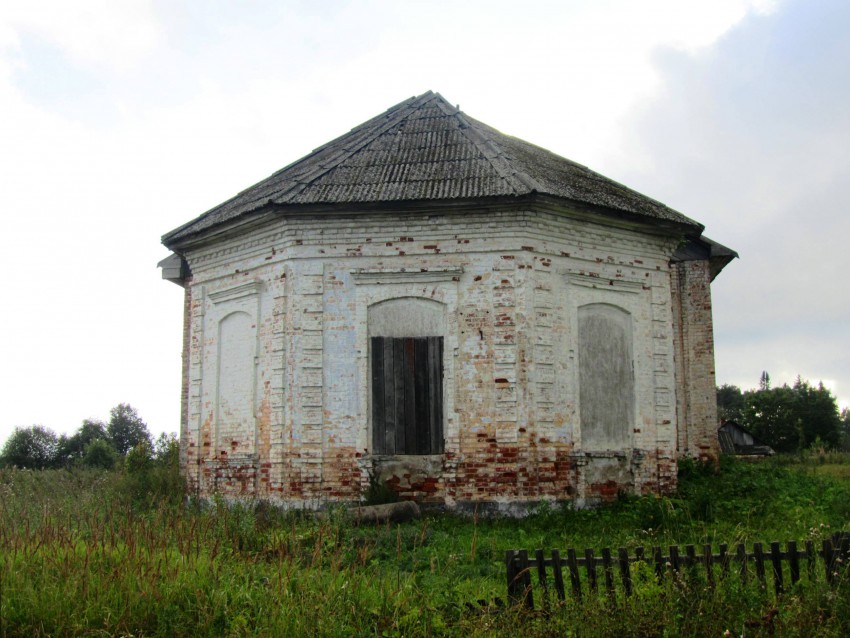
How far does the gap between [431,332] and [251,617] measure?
6.48m

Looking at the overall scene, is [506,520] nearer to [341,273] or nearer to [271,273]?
[341,273]

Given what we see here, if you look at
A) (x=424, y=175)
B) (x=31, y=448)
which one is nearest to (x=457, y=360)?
(x=424, y=175)

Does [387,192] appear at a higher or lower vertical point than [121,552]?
higher

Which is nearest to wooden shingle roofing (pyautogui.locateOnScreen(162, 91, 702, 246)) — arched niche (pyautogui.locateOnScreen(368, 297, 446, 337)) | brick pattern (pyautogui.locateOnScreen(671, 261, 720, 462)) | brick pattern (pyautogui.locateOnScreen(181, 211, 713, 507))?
brick pattern (pyautogui.locateOnScreen(181, 211, 713, 507))

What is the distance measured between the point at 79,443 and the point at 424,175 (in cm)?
3126

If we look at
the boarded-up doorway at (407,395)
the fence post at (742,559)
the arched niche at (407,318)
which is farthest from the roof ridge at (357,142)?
the fence post at (742,559)

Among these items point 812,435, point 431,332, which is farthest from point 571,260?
point 812,435

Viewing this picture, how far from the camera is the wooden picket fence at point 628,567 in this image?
6.40 metres

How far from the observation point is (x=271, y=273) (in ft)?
41.8

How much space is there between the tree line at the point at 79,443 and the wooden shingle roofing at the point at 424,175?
64.7 ft

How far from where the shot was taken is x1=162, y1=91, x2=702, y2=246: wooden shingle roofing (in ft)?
39.7

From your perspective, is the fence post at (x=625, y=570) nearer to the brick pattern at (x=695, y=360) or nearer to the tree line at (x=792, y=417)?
the brick pattern at (x=695, y=360)

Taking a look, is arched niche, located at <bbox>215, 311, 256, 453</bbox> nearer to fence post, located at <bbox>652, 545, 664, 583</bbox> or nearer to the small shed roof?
fence post, located at <bbox>652, 545, 664, 583</bbox>

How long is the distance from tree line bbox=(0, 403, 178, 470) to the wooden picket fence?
2654cm
